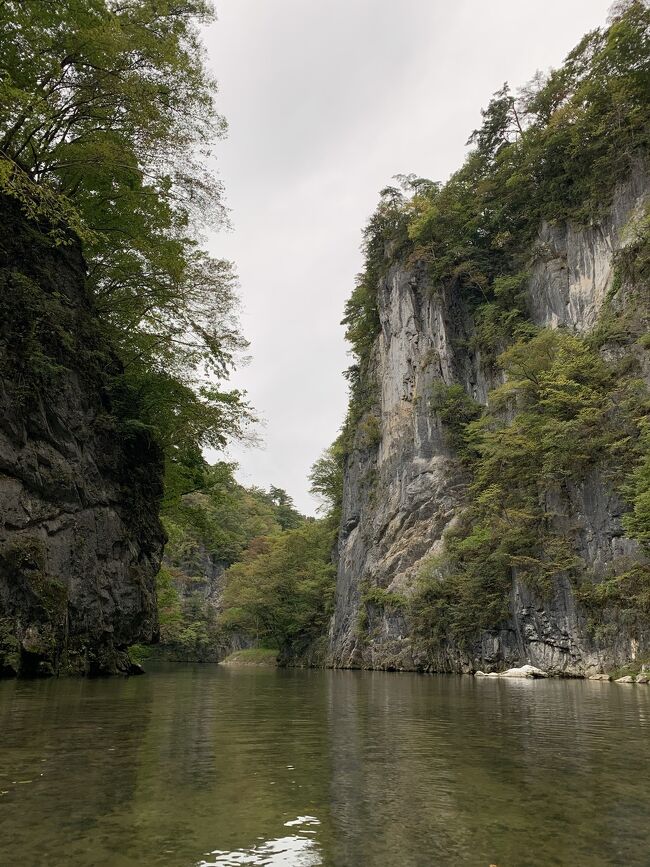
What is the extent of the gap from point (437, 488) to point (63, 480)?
25.3 m

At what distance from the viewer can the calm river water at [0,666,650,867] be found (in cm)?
218

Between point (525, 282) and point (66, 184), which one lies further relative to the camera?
point (525, 282)

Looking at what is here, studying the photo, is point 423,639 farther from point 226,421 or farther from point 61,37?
point 61,37

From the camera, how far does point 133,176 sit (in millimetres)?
15117

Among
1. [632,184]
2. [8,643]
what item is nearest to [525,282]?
[632,184]

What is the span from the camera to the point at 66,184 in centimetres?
1477

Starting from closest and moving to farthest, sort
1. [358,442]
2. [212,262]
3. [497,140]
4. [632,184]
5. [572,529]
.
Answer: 1. [212,262]
2. [572,529]
3. [632,184]
4. [497,140]
5. [358,442]

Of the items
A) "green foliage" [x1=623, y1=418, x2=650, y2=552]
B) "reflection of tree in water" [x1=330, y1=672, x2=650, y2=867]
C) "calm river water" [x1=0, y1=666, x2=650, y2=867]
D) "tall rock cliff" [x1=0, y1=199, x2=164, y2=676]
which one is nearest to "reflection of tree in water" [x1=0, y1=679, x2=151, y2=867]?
"calm river water" [x1=0, y1=666, x2=650, y2=867]

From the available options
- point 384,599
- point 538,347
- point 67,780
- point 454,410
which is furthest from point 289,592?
point 67,780

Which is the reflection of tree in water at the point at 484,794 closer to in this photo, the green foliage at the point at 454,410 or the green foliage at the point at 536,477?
the green foliage at the point at 536,477

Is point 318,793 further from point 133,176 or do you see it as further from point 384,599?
point 384,599

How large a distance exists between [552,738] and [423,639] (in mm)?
25648

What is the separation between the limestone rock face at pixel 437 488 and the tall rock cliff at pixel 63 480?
15234mm

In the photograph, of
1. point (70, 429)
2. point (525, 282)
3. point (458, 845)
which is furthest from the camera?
point (525, 282)
